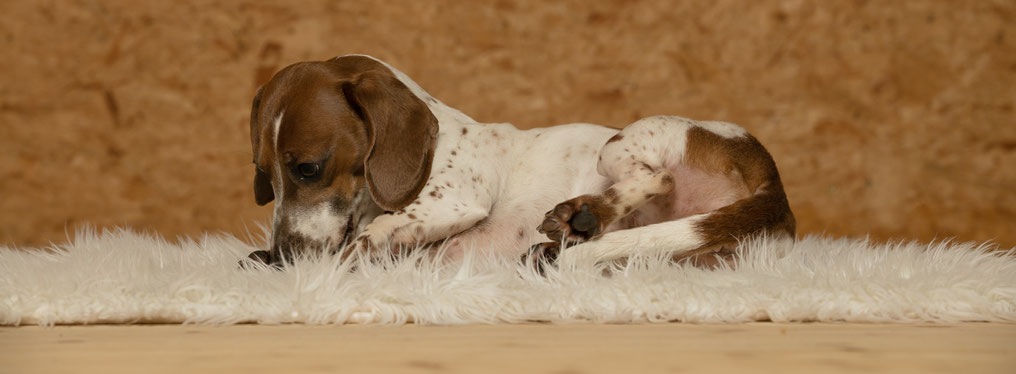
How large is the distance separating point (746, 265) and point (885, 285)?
1.14 ft

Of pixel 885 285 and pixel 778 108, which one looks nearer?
pixel 885 285

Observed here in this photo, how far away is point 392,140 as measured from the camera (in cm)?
265

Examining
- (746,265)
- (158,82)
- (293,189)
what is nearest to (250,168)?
(158,82)

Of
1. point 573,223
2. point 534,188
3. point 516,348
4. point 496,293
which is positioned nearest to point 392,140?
point 534,188

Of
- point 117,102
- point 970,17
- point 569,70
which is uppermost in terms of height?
point 970,17

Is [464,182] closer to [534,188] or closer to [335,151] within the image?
[534,188]

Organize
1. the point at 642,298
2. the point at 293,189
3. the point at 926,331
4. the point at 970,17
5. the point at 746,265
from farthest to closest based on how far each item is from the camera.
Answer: the point at 970,17 < the point at 293,189 < the point at 746,265 < the point at 642,298 < the point at 926,331

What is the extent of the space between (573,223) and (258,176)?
118 centimetres

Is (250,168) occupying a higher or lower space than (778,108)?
lower

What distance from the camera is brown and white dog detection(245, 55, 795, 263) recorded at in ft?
8.17

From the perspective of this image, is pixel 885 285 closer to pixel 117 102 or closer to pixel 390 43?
pixel 390 43

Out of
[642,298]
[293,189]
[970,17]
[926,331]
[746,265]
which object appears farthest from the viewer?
[970,17]

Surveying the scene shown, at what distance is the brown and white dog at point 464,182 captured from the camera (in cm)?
249

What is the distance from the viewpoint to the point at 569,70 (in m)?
4.73
